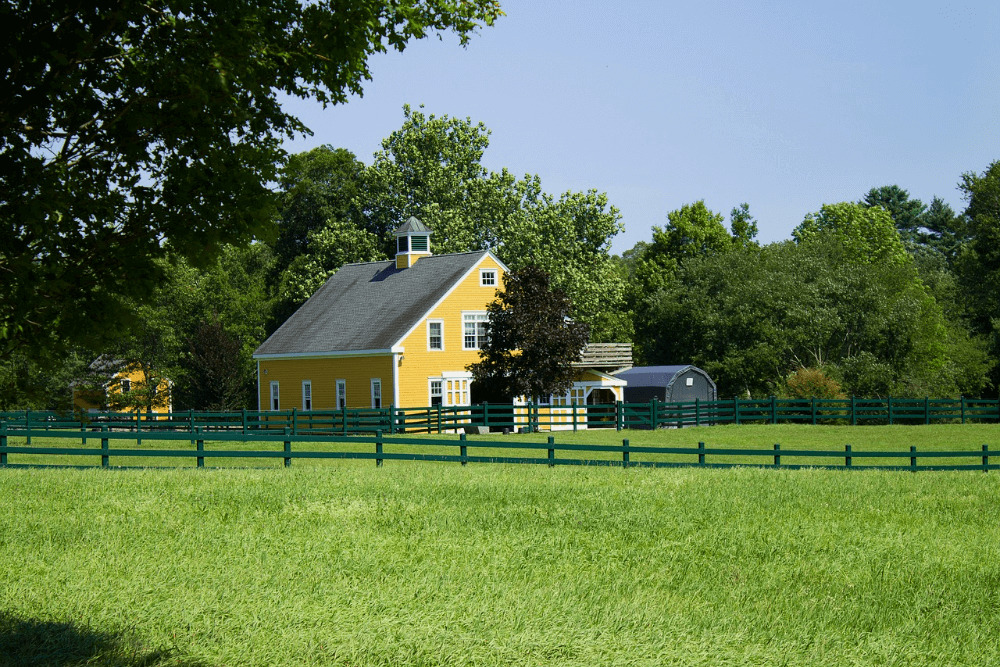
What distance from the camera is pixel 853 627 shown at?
37.5ft

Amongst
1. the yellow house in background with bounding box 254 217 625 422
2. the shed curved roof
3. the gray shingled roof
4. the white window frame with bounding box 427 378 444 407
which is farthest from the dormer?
the shed curved roof

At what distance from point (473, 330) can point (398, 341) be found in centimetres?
417

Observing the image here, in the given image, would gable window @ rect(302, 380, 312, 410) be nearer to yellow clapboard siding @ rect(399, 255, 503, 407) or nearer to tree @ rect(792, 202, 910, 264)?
yellow clapboard siding @ rect(399, 255, 503, 407)

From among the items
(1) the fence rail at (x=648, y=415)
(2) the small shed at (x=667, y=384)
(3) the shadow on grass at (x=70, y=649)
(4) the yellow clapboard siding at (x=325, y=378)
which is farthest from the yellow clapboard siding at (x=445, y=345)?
(3) the shadow on grass at (x=70, y=649)

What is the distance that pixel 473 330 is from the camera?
1919 inches

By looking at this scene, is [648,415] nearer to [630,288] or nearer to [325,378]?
[325,378]

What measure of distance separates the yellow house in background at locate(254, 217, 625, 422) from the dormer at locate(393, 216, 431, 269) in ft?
0.18

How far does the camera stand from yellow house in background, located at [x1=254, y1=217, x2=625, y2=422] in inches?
1853

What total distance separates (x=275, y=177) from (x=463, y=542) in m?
8.40

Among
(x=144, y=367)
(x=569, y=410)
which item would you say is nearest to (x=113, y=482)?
(x=569, y=410)

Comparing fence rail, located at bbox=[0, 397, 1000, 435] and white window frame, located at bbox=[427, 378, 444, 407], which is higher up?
white window frame, located at bbox=[427, 378, 444, 407]

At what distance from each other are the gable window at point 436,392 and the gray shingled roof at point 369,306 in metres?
2.88

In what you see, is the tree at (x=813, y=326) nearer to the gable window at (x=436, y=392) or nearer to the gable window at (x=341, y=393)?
the gable window at (x=436, y=392)

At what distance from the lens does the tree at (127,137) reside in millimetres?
6469
